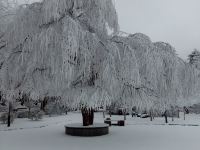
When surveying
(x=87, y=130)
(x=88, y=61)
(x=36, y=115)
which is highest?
(x=88, y=61)

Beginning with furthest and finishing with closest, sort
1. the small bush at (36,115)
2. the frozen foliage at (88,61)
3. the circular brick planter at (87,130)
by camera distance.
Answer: the small bush at (36,115) → the circular brick planter at (87,130) → the frozen foliage at (88,61)

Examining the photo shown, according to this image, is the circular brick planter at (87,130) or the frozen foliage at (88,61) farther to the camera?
the circular brick planter at (87,130)

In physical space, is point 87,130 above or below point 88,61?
below

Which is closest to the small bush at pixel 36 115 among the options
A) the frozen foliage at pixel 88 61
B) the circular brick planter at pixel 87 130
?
the circular brick planter at pixel 87 130

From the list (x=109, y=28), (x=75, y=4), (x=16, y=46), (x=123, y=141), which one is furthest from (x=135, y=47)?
(x=16, y=46)

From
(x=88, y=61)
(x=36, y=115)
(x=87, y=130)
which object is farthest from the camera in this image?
(x=36, y=115)

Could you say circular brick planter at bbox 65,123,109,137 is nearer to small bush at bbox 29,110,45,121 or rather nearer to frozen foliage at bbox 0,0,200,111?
frozen foliage at bbox 0,0,200,111

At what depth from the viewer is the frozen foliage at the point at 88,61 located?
1190 centimetres

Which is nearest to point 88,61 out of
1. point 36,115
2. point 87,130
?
point 87,130

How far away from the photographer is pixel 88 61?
12.5 metres

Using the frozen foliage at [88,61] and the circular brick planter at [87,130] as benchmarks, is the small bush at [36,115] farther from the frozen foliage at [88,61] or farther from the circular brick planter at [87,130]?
the frozen foliage at [88,61]

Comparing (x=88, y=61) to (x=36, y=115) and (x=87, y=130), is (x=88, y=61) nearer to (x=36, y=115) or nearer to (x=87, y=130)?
(x=87, y=130)

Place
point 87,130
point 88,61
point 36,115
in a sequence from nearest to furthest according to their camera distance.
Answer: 1. point 88,61
2. point 87,130
3. point 36,115

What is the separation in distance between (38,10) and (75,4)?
5.96 ft
